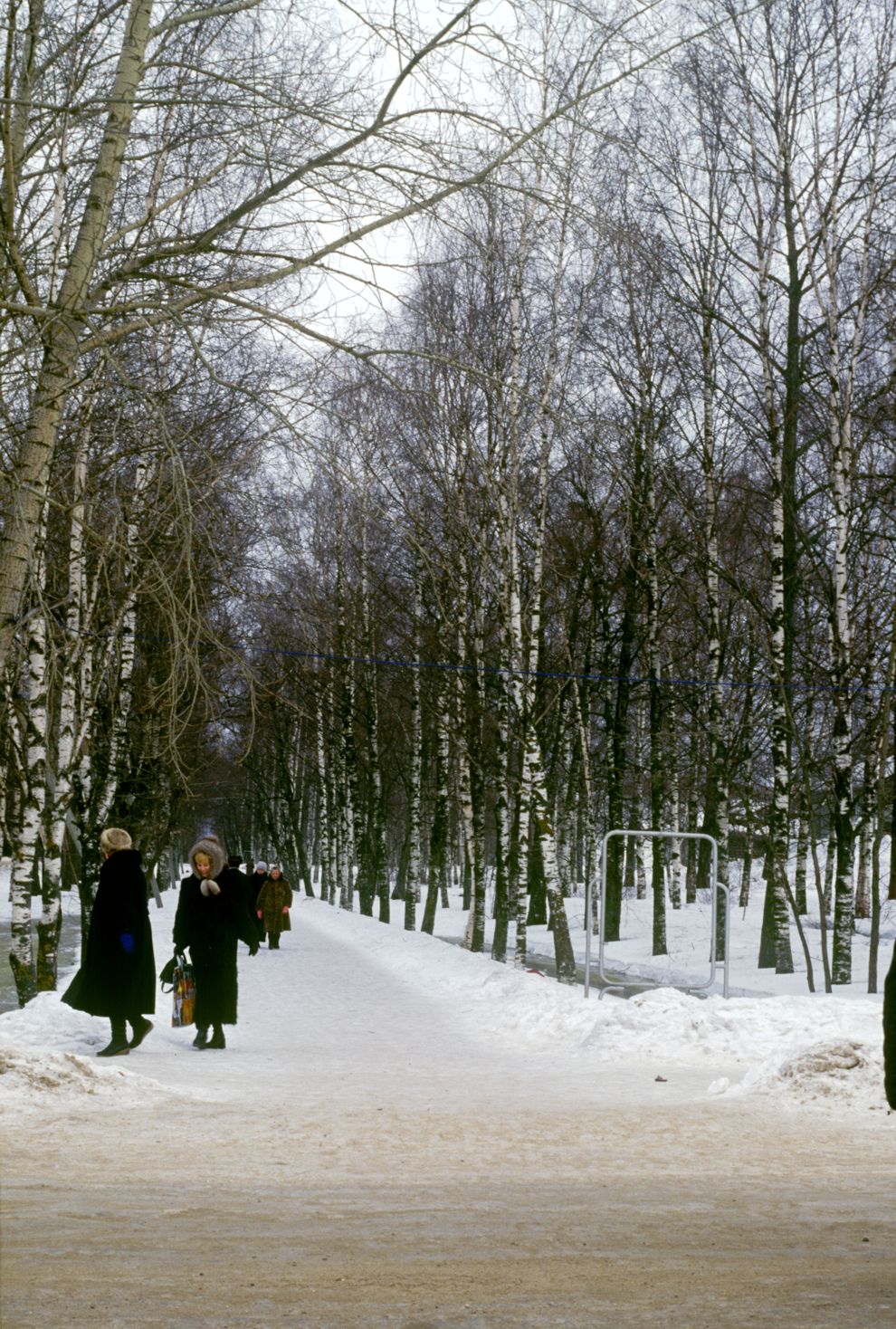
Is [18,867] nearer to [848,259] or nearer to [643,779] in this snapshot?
[848,259]

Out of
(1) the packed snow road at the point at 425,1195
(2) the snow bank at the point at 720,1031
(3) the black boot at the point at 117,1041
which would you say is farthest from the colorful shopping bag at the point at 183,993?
(2) the snow bank at the point at 720,1031

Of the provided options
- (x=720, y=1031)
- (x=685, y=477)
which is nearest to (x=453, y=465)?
(x=685, y=477)

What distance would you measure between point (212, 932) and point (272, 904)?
45.8ft

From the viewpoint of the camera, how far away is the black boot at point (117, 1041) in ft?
33.1

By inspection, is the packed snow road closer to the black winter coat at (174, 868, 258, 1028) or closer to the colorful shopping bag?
the black winter coat at (174, 868, 258, 1028)

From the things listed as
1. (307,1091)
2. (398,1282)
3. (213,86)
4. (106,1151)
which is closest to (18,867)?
(307,1091)

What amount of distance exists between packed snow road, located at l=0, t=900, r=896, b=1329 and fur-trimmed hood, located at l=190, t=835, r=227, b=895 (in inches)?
53.3

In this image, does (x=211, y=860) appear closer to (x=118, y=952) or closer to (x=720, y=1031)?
(x=118, y=952)

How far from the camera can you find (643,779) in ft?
121

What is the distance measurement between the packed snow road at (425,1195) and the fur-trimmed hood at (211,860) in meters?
1.35

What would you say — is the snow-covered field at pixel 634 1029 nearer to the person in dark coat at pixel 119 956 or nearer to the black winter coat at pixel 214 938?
the person in dark coat at pixel 119 956

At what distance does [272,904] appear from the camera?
987 inches

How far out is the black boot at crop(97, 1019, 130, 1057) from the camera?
10.1 m

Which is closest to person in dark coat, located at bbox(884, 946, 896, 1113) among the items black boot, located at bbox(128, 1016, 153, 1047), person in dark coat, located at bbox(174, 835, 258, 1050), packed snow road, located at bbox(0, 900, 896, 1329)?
packed snow road, located at bbox(0, 900, 896, 1329)
